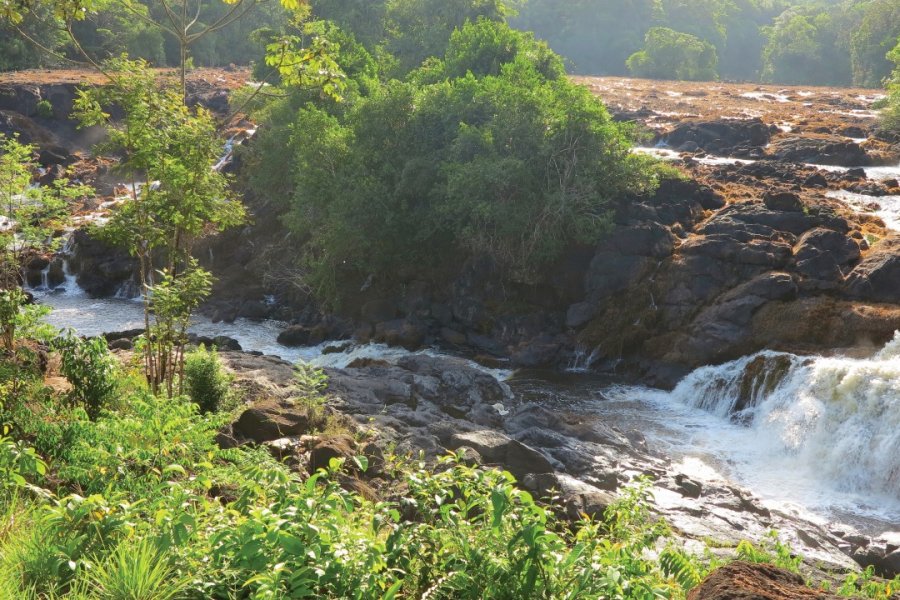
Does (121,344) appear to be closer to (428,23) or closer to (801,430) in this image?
(801,430)

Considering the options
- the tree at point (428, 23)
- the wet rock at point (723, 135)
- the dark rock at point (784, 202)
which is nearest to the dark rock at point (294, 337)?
the dark rock at point (784, 202)

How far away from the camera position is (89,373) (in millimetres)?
8008

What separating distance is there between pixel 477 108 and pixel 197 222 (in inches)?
598

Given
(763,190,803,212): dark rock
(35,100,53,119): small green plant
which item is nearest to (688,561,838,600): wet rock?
(763,190,803,212): dark rock

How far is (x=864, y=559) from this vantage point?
34.7ft

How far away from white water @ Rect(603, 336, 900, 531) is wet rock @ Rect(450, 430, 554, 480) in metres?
3.40

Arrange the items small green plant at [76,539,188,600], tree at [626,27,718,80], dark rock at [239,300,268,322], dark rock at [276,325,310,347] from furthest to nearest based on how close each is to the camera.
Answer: tree at [626,27,718,80]
dark rock at [239,300,268,322]
dark rock at [276,325,310,347]
small green plant at [76,539,188,600]

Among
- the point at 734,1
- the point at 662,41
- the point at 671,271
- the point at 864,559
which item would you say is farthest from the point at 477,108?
the point at 734,1

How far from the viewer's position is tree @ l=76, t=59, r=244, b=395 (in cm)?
925

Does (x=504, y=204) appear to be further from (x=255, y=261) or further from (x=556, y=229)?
(x=255, y=261)

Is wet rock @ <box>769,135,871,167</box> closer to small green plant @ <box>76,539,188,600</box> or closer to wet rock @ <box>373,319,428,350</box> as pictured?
wet rock @ <box>373,319,428,350</box>

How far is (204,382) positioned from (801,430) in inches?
427

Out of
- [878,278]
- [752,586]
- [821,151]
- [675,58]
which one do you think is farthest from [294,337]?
[675,58]

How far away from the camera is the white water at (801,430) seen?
12758 mm
